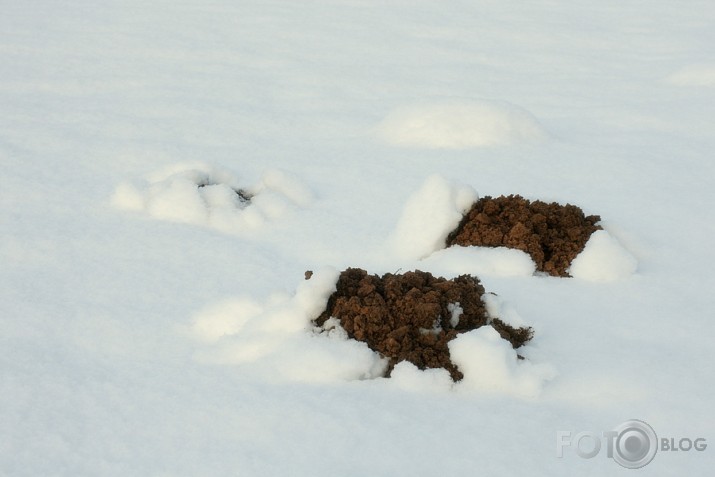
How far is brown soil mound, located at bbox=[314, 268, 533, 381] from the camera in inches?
124

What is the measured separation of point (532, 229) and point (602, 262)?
0.44 meters

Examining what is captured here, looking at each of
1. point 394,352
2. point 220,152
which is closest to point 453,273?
point 394,352

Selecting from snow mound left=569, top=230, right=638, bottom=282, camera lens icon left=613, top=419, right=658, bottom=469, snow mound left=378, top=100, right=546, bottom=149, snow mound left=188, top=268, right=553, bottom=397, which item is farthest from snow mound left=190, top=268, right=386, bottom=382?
snow mound left=378, top=100, right=546, bottom=149

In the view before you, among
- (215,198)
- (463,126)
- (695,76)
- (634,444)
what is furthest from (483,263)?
(695,76)

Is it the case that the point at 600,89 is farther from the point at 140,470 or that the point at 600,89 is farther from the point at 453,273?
the point at 140,470

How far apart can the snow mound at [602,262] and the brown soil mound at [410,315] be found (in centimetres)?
88

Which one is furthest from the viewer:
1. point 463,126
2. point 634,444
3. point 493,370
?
point 463,126

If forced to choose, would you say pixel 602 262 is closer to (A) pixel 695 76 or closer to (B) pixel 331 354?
(B) pixel 331 354

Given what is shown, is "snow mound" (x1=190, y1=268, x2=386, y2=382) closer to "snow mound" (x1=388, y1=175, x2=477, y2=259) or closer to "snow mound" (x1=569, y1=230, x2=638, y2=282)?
"snow mound" (x1=388, y1=175, x2=477, y2=259)

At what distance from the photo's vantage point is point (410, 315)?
10.6 feet

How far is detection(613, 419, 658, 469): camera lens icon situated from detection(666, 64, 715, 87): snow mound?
6.85m

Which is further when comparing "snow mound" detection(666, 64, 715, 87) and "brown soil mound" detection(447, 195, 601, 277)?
"snow mound" detection(666, 64, 715, 87)

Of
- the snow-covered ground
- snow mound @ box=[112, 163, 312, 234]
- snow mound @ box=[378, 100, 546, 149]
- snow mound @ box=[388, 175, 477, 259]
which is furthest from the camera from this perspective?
snow mound @ box=[378, 100, 546, 149]

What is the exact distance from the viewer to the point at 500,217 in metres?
4.52
